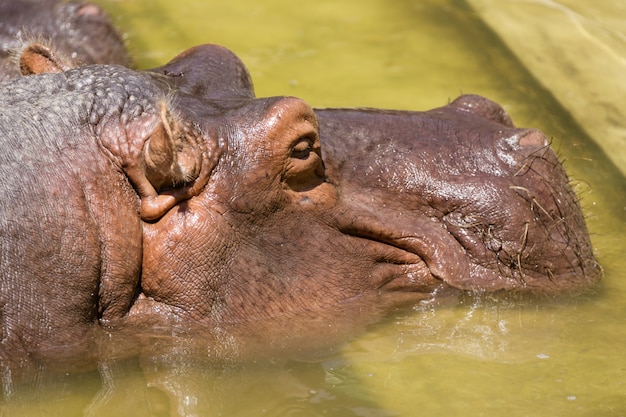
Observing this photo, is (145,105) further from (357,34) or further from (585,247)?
→ (357,34)

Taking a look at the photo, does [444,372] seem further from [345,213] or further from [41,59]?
[41,59]

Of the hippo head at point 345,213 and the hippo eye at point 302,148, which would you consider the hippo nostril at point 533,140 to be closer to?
the hippo head at point 345,213

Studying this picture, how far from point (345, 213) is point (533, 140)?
923 mm

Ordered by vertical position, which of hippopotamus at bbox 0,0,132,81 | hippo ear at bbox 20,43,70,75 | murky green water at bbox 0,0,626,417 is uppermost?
hippo ear at bbox 20,43,70,75

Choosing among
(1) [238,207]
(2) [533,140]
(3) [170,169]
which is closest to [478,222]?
(2) [533,140]

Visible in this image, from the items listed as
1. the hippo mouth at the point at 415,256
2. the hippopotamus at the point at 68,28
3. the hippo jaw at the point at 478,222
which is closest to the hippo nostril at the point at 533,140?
the hippo jaw at the point at 478,222

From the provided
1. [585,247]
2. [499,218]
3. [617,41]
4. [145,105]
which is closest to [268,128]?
[145,105]

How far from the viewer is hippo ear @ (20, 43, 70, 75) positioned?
15.5ft

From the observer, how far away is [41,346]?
13.1ft

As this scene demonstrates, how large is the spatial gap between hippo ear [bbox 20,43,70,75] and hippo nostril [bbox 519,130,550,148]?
6.58 feet

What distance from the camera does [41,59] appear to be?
4.75m

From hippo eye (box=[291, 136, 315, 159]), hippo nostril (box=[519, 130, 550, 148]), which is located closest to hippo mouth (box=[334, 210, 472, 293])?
hippo eye (box=[291, 136, 315, 159])

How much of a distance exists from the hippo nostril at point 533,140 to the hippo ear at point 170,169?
142 centimetres

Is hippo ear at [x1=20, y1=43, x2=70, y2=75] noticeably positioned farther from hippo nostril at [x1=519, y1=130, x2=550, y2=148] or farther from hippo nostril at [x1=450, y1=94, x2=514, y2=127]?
hippo nostril at [x1=519, y1=130, x2=550, y2=148]
